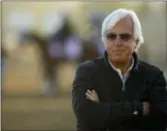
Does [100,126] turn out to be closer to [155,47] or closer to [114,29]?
[114,29]

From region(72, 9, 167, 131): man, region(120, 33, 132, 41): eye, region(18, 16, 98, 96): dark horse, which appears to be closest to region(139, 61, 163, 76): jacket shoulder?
region(72, 9, 167, 131): man

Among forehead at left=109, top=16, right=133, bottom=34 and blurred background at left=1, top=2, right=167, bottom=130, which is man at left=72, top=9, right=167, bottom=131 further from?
blurred background at left=1, top=2, right=167, bottom=130

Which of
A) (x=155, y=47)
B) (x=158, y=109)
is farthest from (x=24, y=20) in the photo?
(x=158, y=109)

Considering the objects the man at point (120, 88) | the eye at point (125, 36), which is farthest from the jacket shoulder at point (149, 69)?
the eye at point (125, 36)

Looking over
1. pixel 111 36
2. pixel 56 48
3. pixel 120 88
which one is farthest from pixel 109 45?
pixel 56 48

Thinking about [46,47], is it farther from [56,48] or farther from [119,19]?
[119,19]
